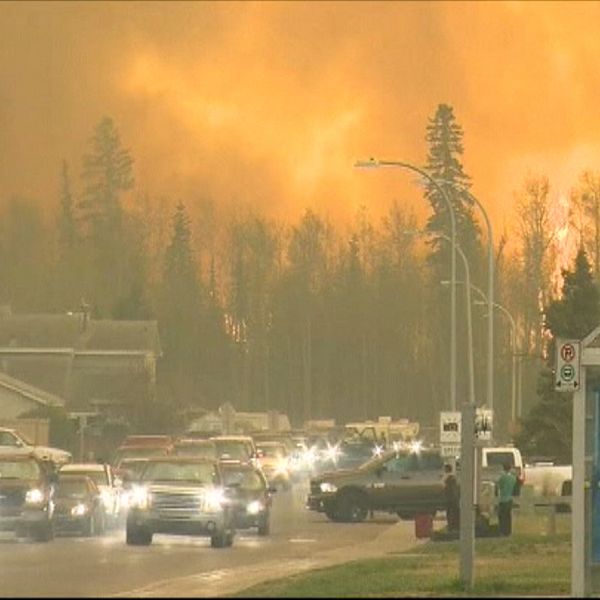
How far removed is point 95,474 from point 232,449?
53.1 ft

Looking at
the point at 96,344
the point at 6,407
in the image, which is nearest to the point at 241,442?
the point at 6,407

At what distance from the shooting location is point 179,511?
4000 cm

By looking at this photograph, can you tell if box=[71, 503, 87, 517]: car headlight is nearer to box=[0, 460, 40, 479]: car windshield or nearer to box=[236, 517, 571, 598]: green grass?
box=[0, 460, 40, 479]: car windshield

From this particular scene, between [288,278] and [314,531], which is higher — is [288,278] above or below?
above

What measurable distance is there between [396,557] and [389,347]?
9583cm

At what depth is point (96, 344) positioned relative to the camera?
103812 mm

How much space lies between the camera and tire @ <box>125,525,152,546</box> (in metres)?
39.7

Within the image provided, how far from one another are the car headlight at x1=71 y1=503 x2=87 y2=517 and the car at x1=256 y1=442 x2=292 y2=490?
22.5 m

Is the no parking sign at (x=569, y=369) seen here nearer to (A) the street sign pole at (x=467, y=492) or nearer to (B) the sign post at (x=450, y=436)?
(A) the street sign pole at (x=467, y=492)

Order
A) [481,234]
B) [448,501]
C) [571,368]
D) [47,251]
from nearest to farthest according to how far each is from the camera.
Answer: [571,368] < [448,501] < [481,234] < [47,251]

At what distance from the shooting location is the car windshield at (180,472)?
1604 inches

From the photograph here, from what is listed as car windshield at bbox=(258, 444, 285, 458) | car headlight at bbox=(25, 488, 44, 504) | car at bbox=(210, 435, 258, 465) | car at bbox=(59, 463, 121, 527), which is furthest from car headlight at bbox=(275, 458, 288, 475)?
car headlight at bbox=(25, 488, 44, 504)

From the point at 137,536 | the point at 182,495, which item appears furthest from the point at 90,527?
the point at 182,495

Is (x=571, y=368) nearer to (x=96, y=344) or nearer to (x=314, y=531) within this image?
(x=314, y=531)
